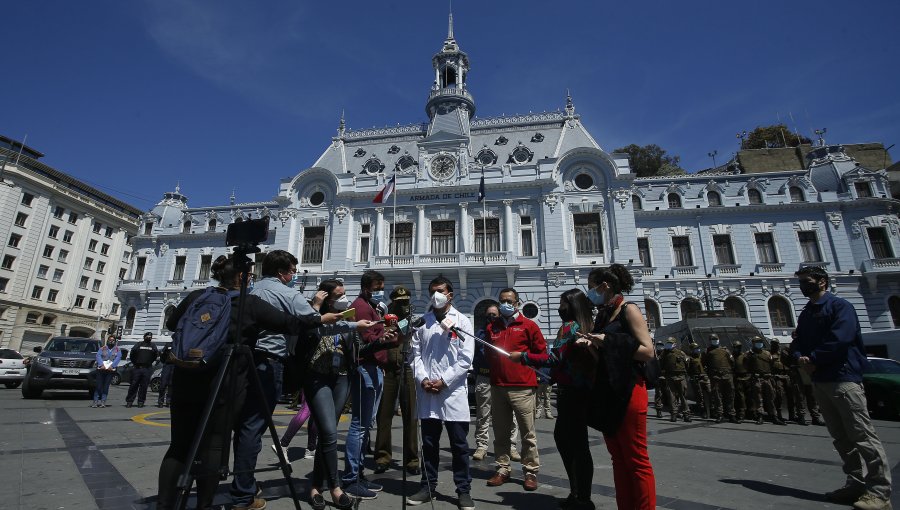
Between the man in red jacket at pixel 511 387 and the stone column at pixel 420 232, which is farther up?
the stone column at pixel 420 232

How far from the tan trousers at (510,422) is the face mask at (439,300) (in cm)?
142

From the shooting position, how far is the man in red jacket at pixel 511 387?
15.3ft

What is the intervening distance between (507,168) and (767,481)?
22.1 m

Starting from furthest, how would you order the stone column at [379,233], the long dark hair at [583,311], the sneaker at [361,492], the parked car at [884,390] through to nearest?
1. the stone column at [379,233]
2. the parked car at [884,390]
3. the sneaker at [361,492]
4. the long dark hair at [583,311]

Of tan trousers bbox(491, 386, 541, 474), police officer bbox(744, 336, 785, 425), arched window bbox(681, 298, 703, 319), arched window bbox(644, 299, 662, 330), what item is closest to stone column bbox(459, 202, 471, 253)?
arched window bbox(644, 299, 662, 330)

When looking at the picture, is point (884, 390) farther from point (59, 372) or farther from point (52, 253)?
point (52, 253)

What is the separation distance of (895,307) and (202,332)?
1344 inches

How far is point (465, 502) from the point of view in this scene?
12.2 feet

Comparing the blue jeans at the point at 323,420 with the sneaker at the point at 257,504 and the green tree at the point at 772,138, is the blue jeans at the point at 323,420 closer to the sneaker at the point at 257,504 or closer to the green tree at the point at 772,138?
the sneaker at the point at 257,504

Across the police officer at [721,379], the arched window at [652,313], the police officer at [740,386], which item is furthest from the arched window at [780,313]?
the police officer at [721,379]

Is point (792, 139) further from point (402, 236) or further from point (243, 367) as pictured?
point (243, 367)

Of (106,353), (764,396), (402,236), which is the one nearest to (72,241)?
(402,236)

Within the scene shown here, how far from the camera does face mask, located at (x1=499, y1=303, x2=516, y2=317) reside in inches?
204

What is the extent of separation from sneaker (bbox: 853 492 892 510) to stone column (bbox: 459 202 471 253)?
2047cm
